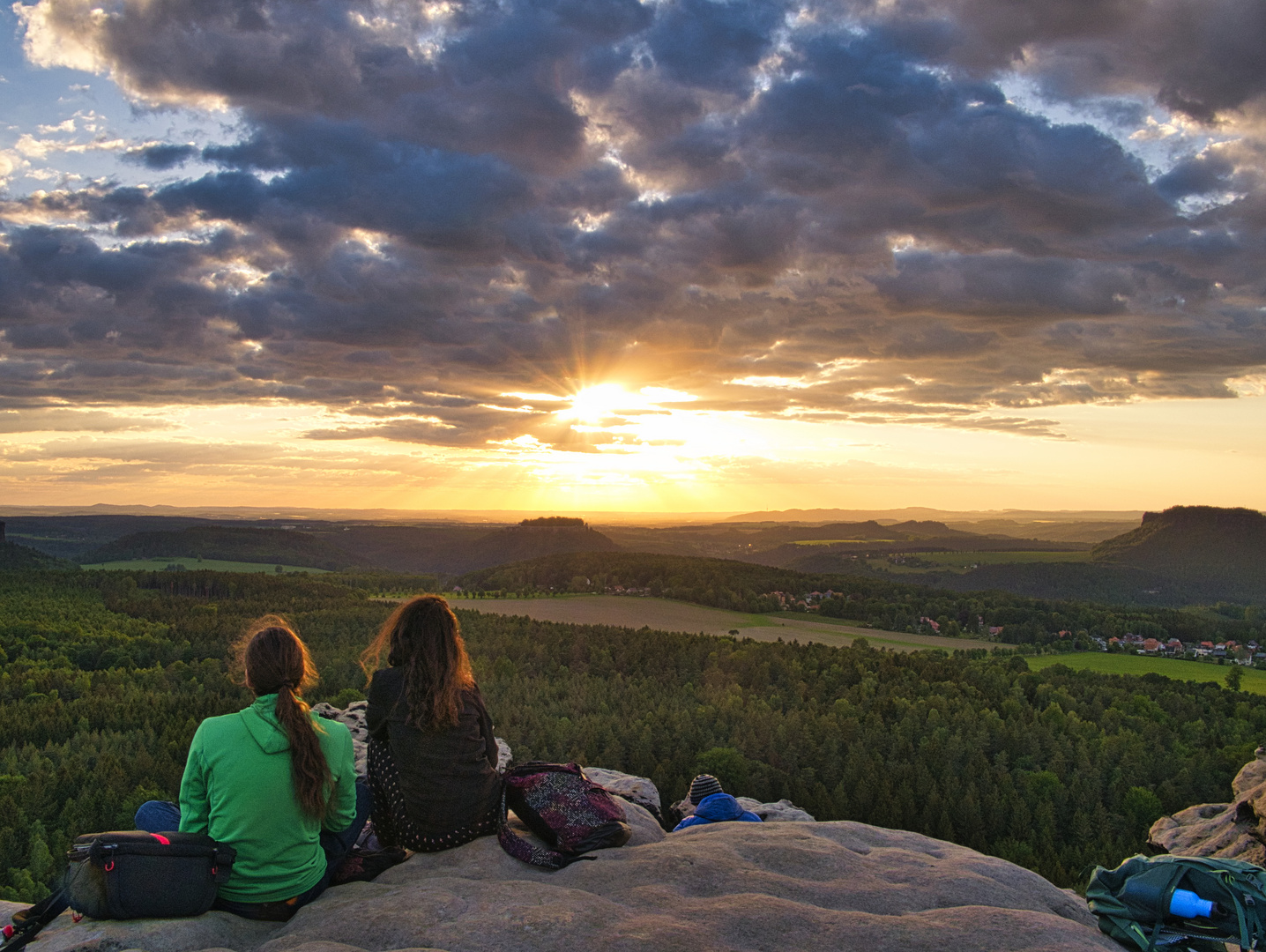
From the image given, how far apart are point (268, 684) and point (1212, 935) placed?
985 centimetres

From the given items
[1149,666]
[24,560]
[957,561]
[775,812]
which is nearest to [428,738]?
[775,812]

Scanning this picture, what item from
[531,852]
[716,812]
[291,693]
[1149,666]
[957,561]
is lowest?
[1149,666]

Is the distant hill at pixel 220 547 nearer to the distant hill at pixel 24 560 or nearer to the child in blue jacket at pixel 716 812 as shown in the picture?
the distant hill at pixel 24 560

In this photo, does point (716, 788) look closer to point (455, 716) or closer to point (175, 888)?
point (455, 716)

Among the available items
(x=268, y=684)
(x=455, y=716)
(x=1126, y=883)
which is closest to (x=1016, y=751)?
(x=1126, y=883)

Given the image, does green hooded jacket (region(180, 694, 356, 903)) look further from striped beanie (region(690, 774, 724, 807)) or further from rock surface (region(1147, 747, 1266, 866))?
rock surface (region(1147, 747, 1266, 866))

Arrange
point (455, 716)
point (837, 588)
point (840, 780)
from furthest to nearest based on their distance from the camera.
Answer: point (837, 588) → point (840, 780) → point (455, 716)

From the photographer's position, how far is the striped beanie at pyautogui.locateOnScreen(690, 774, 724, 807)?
45.9 feet

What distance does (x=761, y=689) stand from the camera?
4703 cm

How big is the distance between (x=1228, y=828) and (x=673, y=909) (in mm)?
14598

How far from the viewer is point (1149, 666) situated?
2694 inches

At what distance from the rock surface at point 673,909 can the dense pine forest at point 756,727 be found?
15.4m

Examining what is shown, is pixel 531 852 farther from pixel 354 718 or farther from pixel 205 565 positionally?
pixel 205 565

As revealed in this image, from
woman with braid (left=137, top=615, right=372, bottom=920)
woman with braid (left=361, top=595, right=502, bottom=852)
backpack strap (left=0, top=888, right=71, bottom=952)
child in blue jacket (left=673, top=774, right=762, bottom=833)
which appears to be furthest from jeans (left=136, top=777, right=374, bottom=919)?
child in blue jacket (left=673, top=774, right=762, bottom=833)
